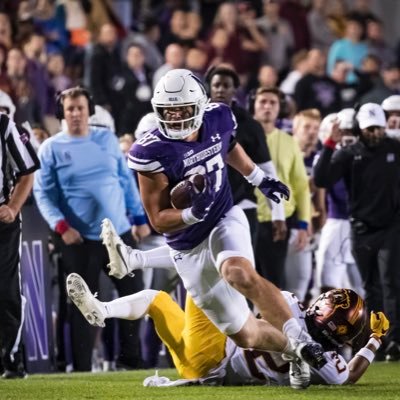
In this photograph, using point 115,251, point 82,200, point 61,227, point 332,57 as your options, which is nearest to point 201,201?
point 115,251

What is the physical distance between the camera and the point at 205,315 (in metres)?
8.31

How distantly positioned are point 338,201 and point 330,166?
3.38 ft

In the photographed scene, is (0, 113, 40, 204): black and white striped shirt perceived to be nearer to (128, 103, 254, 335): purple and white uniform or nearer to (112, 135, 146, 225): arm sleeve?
(128, 103, 254, 335): purple and white uniform

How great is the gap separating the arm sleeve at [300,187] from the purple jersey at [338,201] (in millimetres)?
266

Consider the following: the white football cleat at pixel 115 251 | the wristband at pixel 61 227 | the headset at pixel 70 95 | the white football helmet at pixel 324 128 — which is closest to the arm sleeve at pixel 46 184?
the wristband at pixel 61 227

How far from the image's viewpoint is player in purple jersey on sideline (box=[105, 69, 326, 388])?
308 inches

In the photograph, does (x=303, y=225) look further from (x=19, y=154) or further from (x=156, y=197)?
(x=156, y=197)

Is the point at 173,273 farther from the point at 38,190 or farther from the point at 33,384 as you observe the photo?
the point at 33,384

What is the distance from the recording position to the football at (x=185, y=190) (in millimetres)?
7719

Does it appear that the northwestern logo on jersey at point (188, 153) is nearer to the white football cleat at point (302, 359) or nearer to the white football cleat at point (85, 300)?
the white football cleat at point (85, 300)

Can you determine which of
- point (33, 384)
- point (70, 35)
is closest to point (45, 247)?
point (33, 384)

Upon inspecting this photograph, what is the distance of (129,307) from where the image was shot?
8391 millimetres

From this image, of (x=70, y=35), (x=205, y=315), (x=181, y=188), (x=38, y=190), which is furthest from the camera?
(x=70, y=35)

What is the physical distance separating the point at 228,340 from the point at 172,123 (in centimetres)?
124
